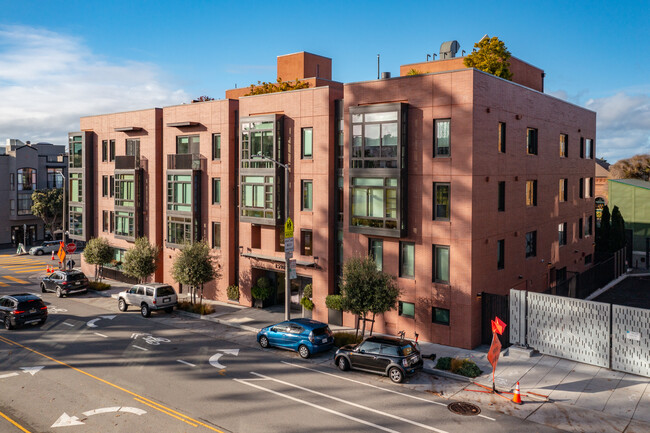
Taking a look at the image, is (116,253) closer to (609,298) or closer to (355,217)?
(355,217)

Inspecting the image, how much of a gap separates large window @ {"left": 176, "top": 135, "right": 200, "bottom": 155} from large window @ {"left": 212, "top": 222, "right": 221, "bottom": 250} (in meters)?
5.60

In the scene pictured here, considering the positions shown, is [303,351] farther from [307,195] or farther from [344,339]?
[307,195]

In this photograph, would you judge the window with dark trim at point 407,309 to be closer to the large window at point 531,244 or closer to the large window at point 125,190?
the large window at point 531,244

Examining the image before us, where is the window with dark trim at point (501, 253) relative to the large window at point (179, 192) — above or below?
below

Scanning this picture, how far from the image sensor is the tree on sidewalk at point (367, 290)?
79.0ft

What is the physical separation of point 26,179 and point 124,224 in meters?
37.0

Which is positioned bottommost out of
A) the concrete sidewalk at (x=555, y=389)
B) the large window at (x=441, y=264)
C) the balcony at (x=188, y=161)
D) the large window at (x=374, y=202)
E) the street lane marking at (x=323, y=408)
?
the street lane marking at (x=323, y=408)

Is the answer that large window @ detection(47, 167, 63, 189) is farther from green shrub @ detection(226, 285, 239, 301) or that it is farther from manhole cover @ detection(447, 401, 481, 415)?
manhole cover @ detection(447, 401, 481, 415)

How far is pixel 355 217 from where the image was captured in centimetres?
2711

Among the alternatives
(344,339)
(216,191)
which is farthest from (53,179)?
(344,339)

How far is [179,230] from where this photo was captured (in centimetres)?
3772

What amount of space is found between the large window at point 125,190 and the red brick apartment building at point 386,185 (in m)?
0.16

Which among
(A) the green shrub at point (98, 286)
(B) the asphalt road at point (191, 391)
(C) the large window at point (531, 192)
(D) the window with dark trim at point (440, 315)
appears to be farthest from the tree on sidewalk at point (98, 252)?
(C) the large window at point (531, 192)

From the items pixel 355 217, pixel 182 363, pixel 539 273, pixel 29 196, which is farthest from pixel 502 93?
pixel 29 196
